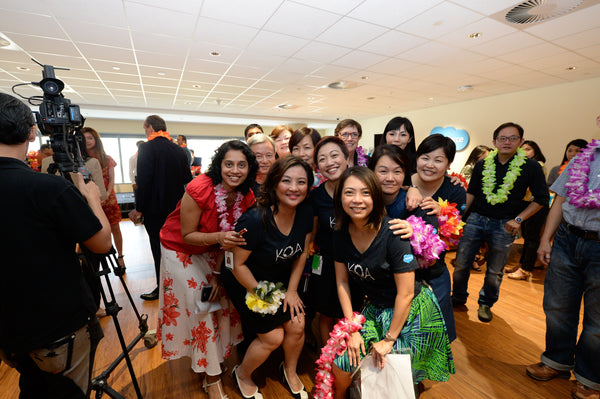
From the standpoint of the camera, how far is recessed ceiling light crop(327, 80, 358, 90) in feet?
19.8

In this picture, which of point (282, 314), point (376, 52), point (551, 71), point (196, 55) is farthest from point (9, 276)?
point (551, 71)

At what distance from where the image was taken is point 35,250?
3.30ft

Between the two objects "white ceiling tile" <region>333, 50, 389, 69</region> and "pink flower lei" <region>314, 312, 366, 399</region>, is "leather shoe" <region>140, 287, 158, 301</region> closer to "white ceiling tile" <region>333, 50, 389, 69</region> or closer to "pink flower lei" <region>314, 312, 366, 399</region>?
"pink flower lei" <region>314, 312, 366, 399</region>

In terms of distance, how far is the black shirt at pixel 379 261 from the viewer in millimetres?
1404

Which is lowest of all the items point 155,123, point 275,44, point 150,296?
point 150,296

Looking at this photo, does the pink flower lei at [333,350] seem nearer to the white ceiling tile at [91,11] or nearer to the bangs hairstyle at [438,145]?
the bangs hairstyle at [438,145]

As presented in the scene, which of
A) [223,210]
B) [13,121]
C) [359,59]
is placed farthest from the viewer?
[359,59]

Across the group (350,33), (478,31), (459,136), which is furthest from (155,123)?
(459,136)

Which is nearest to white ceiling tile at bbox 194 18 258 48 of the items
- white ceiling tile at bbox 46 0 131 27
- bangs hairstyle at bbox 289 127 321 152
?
white ceiling tile at bbox 46 0 131 27

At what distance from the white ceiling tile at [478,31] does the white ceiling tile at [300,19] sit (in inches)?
66.8

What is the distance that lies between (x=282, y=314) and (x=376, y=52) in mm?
4236

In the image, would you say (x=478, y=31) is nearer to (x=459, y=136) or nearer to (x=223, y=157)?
(x=223, y=157)

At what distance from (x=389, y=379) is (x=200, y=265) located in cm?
131

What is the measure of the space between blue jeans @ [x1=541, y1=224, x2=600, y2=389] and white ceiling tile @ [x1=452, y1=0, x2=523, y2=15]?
256 centimetres
